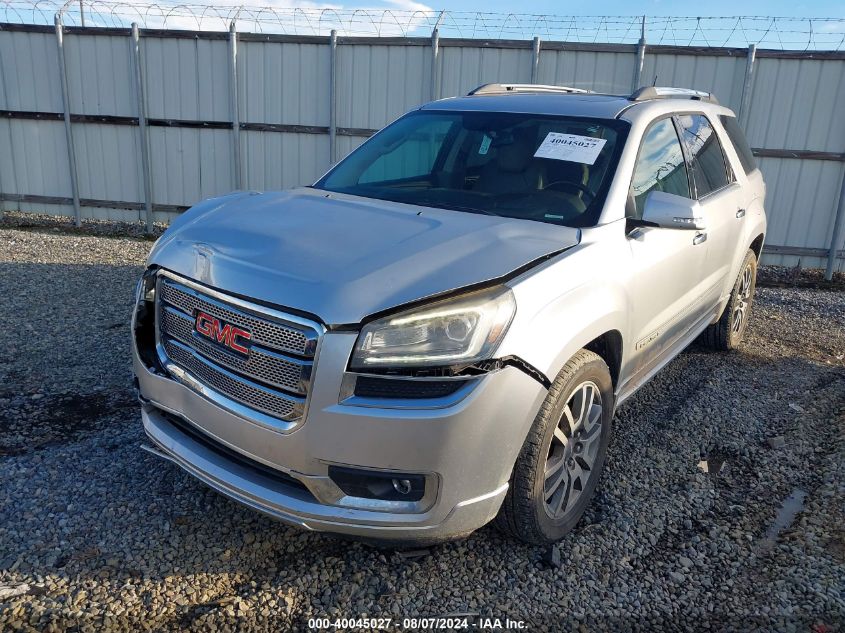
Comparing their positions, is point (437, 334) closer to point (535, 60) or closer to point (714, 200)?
point (714, 200)

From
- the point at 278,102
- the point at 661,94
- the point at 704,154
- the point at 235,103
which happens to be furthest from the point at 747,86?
the point at 235,103

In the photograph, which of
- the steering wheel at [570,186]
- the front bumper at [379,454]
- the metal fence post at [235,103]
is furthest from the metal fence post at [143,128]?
the front bumper at [379,454]

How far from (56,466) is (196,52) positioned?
7.61 m

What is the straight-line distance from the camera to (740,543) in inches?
120

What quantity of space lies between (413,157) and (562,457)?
1.99m

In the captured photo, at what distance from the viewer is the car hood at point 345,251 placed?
2363 mm

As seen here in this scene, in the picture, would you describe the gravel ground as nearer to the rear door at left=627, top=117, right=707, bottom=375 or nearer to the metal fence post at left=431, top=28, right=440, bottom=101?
the rear door at left=627, top=117, right=707, bottom=375

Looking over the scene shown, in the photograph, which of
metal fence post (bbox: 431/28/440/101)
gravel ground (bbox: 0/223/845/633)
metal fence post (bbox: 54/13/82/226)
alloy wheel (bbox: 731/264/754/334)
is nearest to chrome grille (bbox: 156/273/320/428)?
gravel ground (bbox: 0/223/845/633)

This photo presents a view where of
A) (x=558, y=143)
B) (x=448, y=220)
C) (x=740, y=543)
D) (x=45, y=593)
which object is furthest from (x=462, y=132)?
(x=45, y=593)

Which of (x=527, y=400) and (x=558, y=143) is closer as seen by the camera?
(x=527, y=400)

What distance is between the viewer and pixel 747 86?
27.6 feet

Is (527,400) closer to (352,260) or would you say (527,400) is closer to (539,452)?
(539,452)

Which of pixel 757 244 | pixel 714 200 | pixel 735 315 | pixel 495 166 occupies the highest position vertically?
pixel 495 166

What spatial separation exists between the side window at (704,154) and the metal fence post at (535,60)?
14.4 feet
